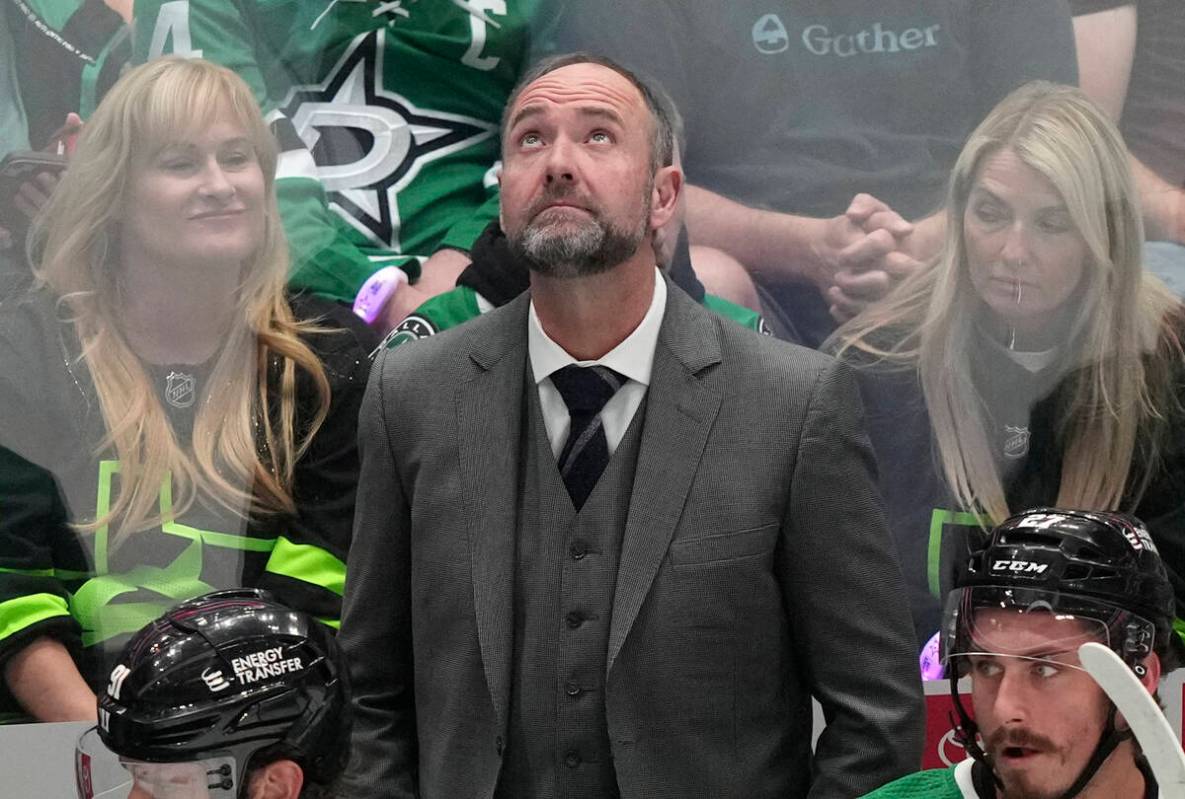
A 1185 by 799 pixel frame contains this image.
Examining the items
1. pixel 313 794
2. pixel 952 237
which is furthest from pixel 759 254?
pixel 313 794

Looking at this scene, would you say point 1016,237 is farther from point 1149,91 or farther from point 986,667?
point 986,667

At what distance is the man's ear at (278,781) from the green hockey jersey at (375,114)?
65.2 inches

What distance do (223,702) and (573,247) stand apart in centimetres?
92

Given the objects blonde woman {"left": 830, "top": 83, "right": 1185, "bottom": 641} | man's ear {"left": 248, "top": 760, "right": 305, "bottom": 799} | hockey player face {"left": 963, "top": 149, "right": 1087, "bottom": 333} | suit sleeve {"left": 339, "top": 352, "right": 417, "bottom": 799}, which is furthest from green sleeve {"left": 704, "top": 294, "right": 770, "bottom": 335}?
man's ear {"left": 248, "top": 760, "right": 305, "bottom": 799}

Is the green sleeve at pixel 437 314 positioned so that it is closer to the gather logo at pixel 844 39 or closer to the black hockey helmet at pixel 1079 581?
the gather logo at pixel 844 39

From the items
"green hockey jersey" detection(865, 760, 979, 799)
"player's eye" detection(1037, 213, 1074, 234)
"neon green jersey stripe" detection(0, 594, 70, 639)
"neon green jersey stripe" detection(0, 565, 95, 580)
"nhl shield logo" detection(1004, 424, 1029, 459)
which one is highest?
"player's eye" detection(1037, 213, 1074, 234)

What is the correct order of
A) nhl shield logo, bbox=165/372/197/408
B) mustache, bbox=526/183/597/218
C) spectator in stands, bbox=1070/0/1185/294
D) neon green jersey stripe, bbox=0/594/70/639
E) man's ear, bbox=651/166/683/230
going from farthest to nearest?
1. spectator in stands, bbox=1070/0/1185/294
2. nhl shield logo, bbox=165/372/197/408
3. neon green jersey stripe, bbox=0/594/70/639
4. man's ear, bbox=651/166/683/230
5. mustache, bbox=526/183/597/218

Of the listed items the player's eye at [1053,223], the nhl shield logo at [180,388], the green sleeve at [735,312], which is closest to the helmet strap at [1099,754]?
the green sleeve at [735,312]

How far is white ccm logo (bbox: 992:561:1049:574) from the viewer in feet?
7.61

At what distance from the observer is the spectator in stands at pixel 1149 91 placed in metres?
3.86

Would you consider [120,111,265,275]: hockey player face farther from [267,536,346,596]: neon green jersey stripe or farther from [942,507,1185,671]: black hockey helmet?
[942,507,1185,671]: black hockey helmet

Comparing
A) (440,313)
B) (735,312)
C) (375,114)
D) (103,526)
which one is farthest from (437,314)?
(103,526)

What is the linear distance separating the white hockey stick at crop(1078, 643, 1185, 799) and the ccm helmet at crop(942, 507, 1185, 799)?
622mm

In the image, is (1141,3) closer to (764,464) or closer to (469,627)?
(764,464)
